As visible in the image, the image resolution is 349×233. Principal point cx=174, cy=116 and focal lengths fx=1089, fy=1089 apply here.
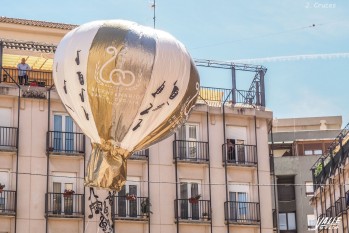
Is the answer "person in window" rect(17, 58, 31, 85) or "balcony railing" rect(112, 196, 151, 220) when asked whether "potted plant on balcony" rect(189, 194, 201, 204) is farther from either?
"person in window" rect(17, 58, 31, 85)

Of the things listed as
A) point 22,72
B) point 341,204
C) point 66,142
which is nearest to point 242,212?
point 341,204

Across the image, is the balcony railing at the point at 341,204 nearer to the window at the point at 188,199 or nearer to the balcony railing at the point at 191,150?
the balcony railing at the point at 191,150

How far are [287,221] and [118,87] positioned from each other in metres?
39.1

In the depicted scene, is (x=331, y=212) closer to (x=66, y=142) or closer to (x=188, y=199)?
(x=188, y=199)

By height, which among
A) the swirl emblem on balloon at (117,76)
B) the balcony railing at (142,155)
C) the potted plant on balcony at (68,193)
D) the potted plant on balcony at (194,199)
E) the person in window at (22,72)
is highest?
the person in window at (22,72)

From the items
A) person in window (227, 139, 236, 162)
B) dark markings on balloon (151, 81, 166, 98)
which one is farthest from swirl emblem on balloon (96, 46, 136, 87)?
person in window (227, 139, 236, 162)

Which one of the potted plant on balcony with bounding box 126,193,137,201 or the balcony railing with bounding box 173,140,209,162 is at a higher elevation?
the balcony railing with bounding box 173,140,209,162

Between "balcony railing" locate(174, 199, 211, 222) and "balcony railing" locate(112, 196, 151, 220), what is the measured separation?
4.23 ft

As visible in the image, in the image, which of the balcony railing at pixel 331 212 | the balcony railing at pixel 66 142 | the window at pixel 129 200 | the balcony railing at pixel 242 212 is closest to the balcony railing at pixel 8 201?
the balcony railing at pixel 66 142

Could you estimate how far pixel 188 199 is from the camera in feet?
135

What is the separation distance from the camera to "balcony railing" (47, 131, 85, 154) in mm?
40062

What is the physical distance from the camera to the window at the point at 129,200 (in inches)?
1594

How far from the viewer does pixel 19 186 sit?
39125 mm

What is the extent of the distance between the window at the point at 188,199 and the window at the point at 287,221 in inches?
739
